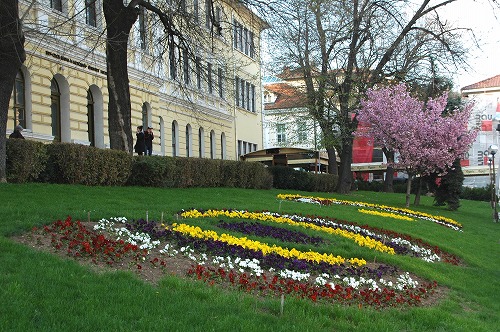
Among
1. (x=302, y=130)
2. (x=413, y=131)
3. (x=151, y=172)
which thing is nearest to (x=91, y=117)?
(x=151, y=172)

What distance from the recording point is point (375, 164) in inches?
2862

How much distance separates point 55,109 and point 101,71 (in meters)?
3.38

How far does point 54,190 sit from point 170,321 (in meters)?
Result: 9.71

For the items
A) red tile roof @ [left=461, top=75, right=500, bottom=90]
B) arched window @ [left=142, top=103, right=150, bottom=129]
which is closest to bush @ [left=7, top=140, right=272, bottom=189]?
arched window @ [left=142, top=103, right=150, bottom=129]

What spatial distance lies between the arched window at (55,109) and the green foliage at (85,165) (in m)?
7.02

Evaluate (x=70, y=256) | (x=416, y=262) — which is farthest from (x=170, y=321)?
(x=416, y=262)

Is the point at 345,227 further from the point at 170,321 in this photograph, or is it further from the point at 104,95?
the point at 104,95

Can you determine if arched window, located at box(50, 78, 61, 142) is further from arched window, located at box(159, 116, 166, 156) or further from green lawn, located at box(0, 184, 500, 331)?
green lawn, located at box(0, 184, 500, 331)

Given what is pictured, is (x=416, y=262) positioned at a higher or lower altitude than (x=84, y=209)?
lower

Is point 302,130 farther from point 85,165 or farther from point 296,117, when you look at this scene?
point 85,165

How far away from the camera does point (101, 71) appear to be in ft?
83.7

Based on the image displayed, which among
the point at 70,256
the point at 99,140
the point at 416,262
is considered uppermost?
the point at 99,140

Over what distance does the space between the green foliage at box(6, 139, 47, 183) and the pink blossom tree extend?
17.9 metres

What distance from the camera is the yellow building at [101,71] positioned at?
19.2 meters
